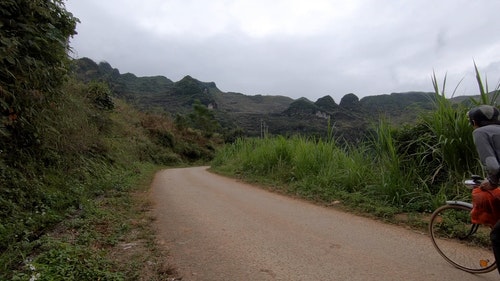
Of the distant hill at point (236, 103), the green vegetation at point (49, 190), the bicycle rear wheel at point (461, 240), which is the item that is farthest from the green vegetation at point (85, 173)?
the distant hill at point (236, 103)

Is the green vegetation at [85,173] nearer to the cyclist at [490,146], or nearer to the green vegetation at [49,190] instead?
the green vegetation at [49,190]

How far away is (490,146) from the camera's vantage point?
10.0 feet

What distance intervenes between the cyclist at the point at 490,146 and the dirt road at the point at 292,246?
759mm

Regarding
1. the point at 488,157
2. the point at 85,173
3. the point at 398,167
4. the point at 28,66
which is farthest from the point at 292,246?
the point at 85,173

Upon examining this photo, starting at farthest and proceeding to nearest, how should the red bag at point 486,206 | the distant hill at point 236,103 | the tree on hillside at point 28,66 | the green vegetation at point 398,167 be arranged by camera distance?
the distant hill at point 236,103
the green vegetation at point 398,167
the tree on hillside at point 28,66
the red bag at point 486,206

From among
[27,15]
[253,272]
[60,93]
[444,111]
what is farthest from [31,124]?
[444,111]

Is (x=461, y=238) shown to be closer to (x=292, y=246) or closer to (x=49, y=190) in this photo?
(x=292, y=246)

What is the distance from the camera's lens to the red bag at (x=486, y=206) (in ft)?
10.3

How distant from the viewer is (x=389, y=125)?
7078 millimetres

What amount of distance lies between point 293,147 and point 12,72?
8.39 m

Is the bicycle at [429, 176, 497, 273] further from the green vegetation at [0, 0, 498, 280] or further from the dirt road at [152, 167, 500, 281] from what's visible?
Result: the green vegetation at [0, 0, 498, 280]

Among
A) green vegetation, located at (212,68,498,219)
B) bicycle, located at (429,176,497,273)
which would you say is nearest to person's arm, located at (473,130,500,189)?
bicycle, located at (429,176,497,273)

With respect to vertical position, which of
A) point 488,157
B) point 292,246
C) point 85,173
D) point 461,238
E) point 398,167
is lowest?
point 292,246

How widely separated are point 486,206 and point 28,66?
5.93 m
